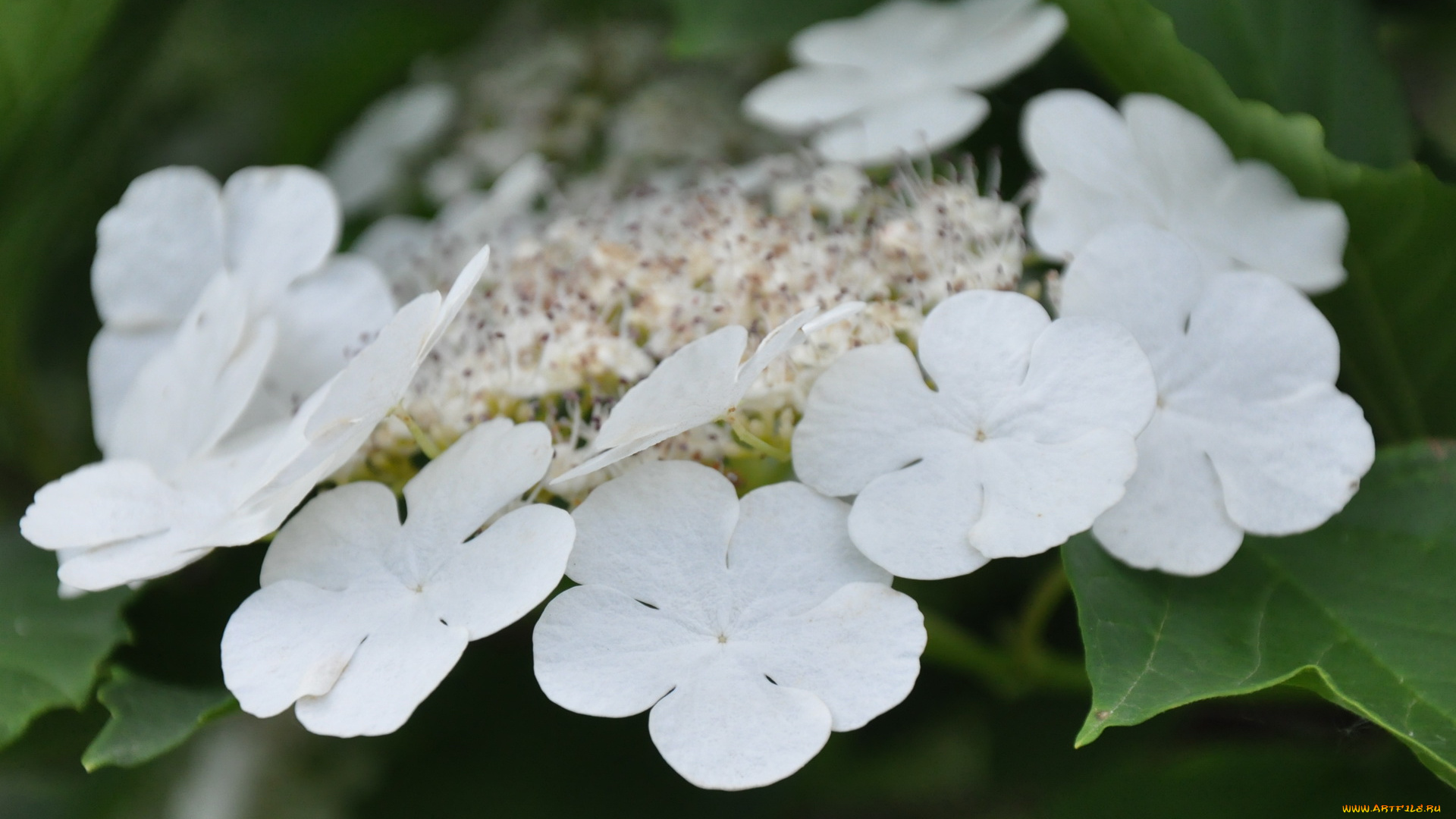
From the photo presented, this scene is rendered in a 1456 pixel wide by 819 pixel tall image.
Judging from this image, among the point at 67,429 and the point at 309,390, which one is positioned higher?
the point at 309,390

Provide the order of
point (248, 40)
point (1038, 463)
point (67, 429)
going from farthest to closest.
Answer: point (248, 40) → point (67, 429) → point (1038, 463)

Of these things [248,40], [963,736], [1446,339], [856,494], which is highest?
[248,40]

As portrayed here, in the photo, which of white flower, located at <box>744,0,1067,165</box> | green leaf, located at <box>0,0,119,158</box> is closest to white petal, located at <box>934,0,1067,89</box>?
white flower, located at <box>744,0,1067,165</box>

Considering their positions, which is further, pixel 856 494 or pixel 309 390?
pixel 309 390

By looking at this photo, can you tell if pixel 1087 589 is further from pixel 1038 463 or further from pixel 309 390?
pixel 309 390

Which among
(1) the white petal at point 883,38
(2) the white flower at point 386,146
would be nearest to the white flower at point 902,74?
(1) the white petal at point 883,38

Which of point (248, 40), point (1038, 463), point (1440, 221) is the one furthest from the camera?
point (248, 40)

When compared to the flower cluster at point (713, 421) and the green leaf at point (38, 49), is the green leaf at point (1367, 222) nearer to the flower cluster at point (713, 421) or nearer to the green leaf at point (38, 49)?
the flower cluster at point (713, 421)

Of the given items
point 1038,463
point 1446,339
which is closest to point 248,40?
point 1038,463
